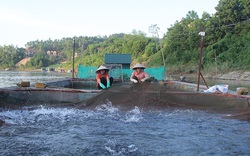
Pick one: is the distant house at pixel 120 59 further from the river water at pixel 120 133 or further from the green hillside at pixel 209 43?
the river water at pixel 120 133

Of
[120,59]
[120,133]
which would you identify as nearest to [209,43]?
[120,59]

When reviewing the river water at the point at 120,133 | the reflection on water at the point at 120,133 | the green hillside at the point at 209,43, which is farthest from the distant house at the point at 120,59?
the reflection on water at the point at 120,133

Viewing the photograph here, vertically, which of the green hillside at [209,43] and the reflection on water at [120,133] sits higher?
the green hillside at [209,43]

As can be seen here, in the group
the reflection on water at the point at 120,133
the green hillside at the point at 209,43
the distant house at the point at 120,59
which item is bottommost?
the reflection on water at the point at 120,133

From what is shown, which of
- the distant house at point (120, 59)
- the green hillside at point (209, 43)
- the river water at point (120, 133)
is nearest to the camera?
the river water at point (120, 133)

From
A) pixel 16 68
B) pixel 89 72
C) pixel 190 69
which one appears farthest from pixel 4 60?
pixel 89 72

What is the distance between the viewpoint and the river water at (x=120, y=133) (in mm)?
5289

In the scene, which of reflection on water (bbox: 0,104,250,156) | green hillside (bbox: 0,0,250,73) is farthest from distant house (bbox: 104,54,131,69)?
reflection on water (bbox: 0,104,250,156)

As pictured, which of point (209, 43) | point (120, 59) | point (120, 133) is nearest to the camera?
point (120, 133)

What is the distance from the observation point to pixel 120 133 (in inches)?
257

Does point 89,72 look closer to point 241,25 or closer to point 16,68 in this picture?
point 241,25

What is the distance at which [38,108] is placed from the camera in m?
10.1

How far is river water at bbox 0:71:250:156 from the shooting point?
17.4 ft

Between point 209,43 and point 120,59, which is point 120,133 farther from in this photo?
point 209,43
